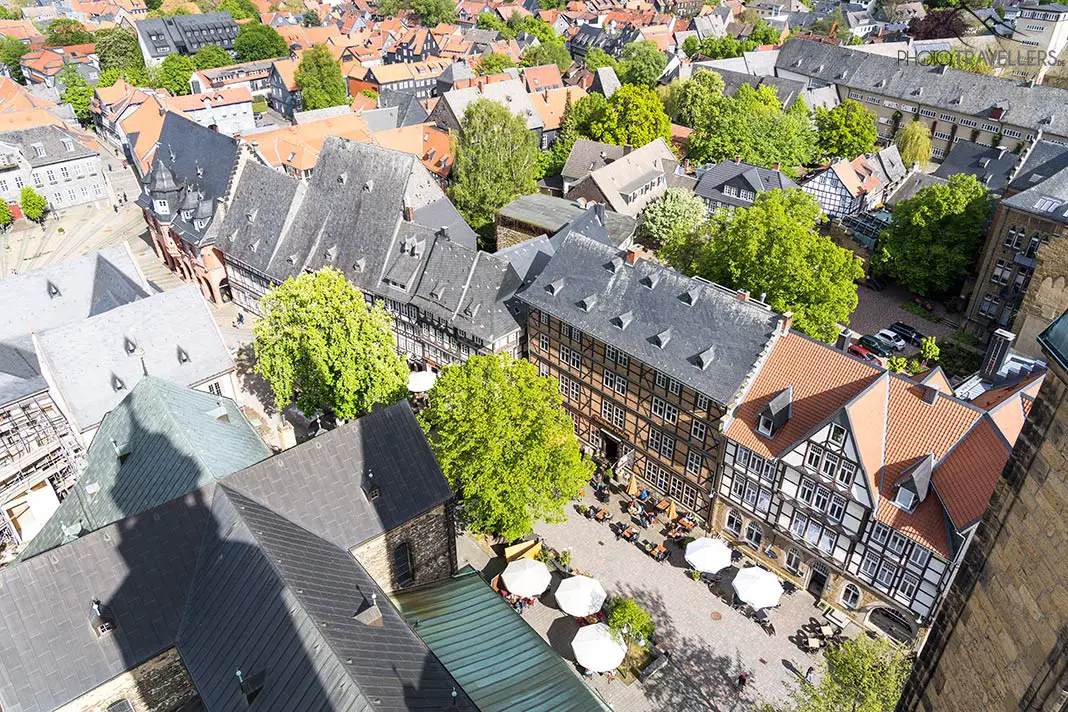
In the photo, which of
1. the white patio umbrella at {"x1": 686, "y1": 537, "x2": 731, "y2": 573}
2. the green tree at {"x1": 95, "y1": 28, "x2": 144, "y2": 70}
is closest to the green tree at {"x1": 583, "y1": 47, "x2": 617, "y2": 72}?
the green tree at {"x1": 95, "y1": 28, "x2": 144, "y2": 70}

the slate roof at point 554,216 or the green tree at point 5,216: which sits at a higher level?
the slate roof at point 554,216

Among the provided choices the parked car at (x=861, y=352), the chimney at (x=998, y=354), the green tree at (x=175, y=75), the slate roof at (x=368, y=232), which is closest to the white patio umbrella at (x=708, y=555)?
the slate roof at (x=368, y=232)

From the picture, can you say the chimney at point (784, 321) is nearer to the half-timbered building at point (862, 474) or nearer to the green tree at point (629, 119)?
the half-timbered building at point (862, 474)

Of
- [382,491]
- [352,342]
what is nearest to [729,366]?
[382,491]

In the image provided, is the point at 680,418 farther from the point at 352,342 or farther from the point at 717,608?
the point at 352,342

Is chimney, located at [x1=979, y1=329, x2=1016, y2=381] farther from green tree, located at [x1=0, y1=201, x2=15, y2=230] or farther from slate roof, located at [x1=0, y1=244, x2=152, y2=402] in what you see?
green tree, located at [x1=0, y1=201, x2=15, y2=230]

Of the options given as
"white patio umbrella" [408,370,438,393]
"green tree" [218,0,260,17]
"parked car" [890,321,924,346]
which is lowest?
"white patio umbrella" [408,370,438,393]

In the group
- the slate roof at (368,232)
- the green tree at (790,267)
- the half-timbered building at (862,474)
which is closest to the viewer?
the half-timbered building at (862,474)
